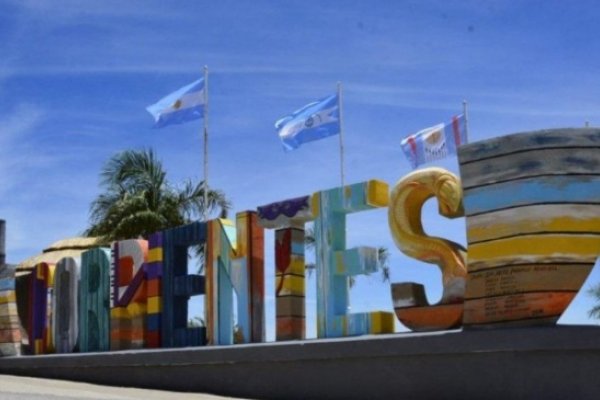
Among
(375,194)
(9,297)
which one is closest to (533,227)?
(375,194)

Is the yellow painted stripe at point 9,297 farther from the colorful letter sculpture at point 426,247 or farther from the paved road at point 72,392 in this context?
the colorful letter sculpture at point 426,247

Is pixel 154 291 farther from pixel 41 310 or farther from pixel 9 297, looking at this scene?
pixel 9 297

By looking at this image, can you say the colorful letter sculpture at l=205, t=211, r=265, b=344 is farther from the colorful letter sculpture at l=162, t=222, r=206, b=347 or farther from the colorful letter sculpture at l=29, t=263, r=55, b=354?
the colorful letter sculpture at l=29, t=263, r=55, b=354

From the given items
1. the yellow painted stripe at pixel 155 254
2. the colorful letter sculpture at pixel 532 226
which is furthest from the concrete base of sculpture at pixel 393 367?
the yellow painted stripe at pixel 155 254

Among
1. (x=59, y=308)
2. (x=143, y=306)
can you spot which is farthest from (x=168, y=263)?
(x=59, y=308)

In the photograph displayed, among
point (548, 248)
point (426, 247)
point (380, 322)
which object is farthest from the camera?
point (380, 322)

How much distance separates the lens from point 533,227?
14.2 meters

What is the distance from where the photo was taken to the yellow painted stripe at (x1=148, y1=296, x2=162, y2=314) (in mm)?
20438

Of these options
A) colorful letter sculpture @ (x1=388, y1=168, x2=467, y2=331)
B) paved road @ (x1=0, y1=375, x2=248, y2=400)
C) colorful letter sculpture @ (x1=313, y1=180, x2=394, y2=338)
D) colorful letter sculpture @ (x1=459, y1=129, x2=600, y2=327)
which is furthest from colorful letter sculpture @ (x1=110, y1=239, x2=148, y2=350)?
colorful letter sculpture @ (x1=459, y1=129, x2=600, y2=327)

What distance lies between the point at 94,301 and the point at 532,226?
11475mm

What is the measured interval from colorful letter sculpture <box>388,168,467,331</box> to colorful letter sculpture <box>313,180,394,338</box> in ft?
2.36

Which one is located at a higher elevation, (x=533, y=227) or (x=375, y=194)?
(x=375, y=194)

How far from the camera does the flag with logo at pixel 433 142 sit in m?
22.6

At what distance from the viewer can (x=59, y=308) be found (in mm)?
23234
